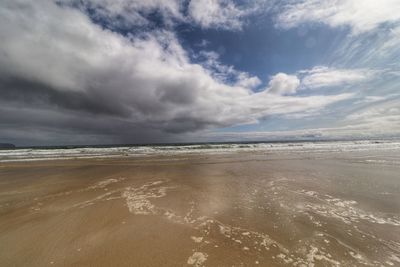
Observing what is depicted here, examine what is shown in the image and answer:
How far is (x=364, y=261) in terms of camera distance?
12.1ft

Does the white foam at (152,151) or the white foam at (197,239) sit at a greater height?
the white foam at (152,151)

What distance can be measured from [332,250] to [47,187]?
12145 mm

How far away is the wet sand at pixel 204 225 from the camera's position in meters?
3.88

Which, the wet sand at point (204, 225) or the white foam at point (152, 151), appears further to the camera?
the white foam at point (152, 151)

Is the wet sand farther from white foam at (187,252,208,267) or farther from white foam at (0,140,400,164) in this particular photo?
white foam at (0,140,400,164)

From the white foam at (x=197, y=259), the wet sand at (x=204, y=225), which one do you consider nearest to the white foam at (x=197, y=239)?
the wet sand at (x=204, y=225)

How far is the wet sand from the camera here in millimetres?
3878

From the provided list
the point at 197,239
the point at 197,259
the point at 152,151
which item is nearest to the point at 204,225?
the point at 197,239

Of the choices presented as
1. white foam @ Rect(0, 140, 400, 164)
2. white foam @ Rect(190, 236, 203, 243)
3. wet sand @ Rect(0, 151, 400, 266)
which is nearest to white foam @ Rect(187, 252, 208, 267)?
wet sand @ Rect(0, 151, 400, 266)

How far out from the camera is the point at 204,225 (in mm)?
5301

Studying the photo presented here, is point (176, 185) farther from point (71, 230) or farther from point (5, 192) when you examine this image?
point (5, 192)

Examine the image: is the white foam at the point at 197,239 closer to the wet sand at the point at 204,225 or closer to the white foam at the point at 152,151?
the wet sand at the point at 204,225

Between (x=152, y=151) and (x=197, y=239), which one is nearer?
(x=197, y=239)

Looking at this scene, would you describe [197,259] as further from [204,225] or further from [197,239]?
[204,225]
